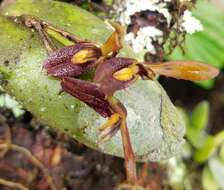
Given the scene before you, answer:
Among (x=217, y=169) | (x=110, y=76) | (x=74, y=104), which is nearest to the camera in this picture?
(x=110, y=76)

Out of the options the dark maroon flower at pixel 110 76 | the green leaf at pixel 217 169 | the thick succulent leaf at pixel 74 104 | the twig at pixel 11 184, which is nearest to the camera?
the dark maroon flower at pixel 110 76

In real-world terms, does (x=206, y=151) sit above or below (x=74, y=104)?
below

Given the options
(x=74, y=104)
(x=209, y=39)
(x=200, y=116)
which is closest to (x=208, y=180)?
(x=200, y=116)

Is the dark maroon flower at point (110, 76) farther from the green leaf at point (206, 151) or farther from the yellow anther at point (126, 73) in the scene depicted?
the green leaf at point (206, 151)

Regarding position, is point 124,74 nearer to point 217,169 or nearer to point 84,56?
point 84,56

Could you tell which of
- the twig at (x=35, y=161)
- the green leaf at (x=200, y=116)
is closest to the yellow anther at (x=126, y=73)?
the twig at (x=35, y=161)
